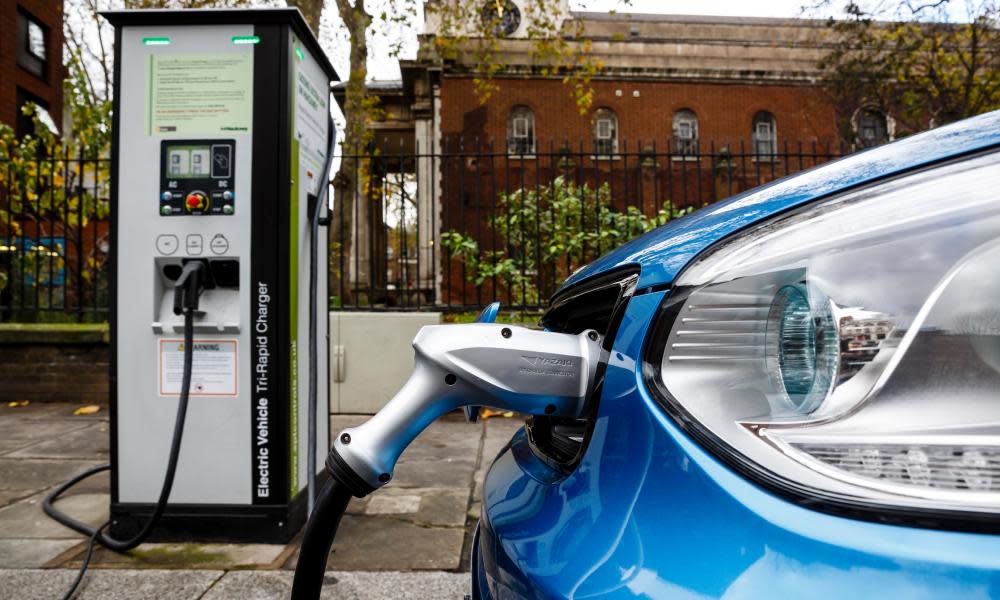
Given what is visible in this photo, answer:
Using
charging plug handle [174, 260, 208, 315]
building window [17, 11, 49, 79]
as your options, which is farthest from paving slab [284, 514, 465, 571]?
building window [17, 11, 49, 79]

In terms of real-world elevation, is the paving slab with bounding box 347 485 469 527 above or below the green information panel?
below

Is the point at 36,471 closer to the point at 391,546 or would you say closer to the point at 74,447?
the point at 74,447

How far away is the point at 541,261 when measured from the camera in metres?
6.64

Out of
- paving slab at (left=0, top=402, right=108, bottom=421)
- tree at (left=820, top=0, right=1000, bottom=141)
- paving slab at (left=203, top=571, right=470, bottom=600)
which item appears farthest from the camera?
tree at (left=820, top=0, right=1000, bottom=141)

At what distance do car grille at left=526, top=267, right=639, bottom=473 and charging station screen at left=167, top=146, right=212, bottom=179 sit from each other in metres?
2.01

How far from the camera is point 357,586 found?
7.53 feet

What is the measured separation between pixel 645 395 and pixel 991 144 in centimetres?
53

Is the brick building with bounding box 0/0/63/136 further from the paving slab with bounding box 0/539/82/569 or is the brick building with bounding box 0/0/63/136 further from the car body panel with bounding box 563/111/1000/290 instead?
the car body panel with bounding box 563/111/1000/290

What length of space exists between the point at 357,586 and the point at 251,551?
0.63 m


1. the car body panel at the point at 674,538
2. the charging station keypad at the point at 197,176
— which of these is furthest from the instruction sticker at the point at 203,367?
the car body panel at the point at 674,538

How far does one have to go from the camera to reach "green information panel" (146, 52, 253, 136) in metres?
2.74

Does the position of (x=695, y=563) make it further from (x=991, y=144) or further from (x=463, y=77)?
(x=463, y=77)

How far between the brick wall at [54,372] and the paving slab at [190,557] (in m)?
4.18

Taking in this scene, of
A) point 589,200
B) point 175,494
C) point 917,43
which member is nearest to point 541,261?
point 589,200
